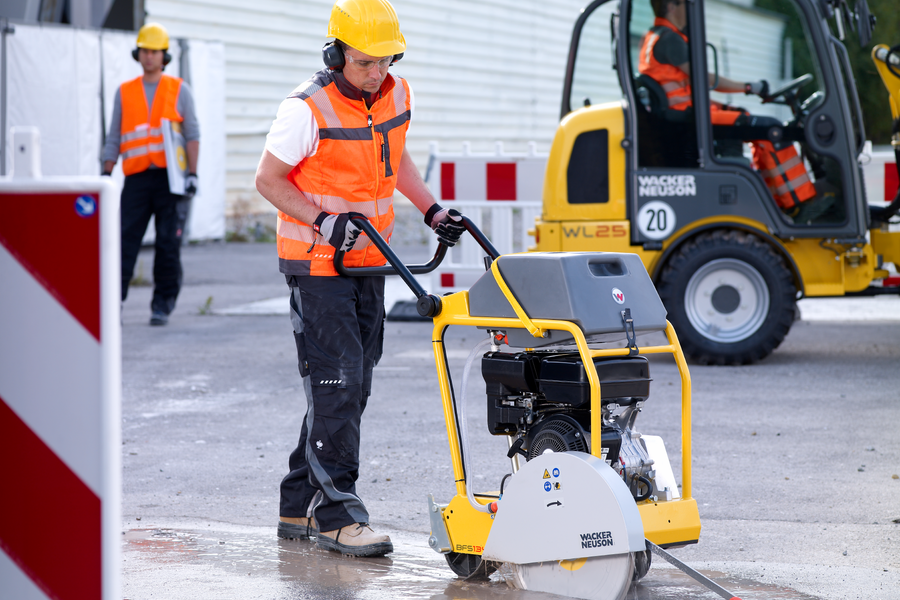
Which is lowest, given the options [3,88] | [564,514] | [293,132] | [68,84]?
[564,514]

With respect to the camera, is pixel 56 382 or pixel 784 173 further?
pixel 784 173

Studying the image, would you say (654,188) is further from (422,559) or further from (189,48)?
(189,48)

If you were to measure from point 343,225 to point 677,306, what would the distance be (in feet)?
14.0

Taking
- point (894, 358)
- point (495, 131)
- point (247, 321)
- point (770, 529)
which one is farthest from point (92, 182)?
point (495, 131)

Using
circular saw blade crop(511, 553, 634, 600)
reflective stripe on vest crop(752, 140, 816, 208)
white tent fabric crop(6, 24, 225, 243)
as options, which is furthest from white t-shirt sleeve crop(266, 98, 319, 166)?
white tent fabric crop(6, 24, 225, 243)

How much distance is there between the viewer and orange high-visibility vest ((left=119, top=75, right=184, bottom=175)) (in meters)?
8.93

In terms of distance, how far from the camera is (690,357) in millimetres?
7543

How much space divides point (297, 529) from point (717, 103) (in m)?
4.66

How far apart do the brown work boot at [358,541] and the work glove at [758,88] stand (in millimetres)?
4794

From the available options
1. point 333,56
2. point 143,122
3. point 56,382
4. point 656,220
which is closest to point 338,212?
point 333,56

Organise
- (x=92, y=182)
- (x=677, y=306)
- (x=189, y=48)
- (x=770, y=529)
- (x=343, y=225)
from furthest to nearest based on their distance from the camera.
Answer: (x=189, y=48)
(x=677, y=306)
(x=770, y=529)
(x=343, y=225)
(x=92, y=182)

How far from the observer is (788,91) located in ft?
24.2

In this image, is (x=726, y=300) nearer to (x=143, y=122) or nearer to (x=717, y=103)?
(x=717, y=103)

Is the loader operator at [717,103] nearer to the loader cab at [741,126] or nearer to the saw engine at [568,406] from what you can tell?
the loader cab at [741,126]
